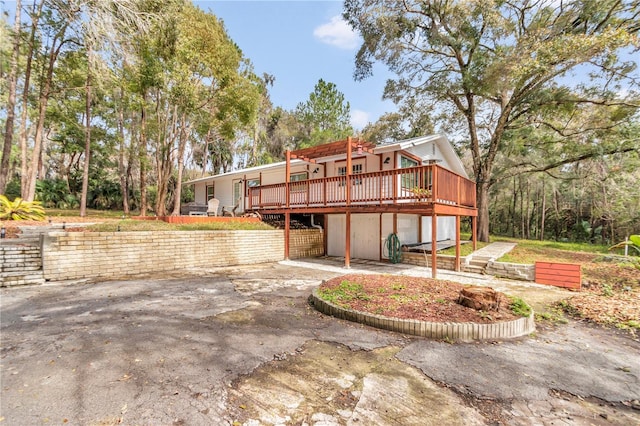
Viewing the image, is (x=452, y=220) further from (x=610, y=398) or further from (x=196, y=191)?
(x=196, y=191)

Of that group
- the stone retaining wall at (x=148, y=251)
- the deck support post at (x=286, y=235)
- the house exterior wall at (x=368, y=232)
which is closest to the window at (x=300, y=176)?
the house exterior wall at (x=368, y=232)

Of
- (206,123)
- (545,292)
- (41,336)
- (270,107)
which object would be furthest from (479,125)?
(41,336)

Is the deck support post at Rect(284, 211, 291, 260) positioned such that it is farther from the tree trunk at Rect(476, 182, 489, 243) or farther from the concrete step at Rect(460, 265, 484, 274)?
the tree trunk at Rect(476, 182, 489, 243)

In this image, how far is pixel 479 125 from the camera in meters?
18.3

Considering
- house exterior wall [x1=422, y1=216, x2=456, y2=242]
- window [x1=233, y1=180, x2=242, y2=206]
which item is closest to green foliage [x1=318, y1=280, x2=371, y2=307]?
house exterior wall [x1=422, y1=216, x2=456, y2=242]

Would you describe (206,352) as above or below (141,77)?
below

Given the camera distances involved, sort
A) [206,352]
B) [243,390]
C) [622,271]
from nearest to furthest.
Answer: [243,390], [206,352], [622,271]

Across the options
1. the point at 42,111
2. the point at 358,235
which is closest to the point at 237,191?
the point at 358,235

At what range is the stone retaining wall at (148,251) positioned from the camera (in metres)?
6.90

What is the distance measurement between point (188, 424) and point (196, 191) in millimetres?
20758

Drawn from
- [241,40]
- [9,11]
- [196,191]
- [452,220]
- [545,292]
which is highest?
[241,40]

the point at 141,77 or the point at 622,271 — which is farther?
the point at 141,77

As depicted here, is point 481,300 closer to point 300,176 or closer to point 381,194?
point 381,194

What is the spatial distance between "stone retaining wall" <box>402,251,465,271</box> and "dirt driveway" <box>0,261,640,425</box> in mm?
4776
